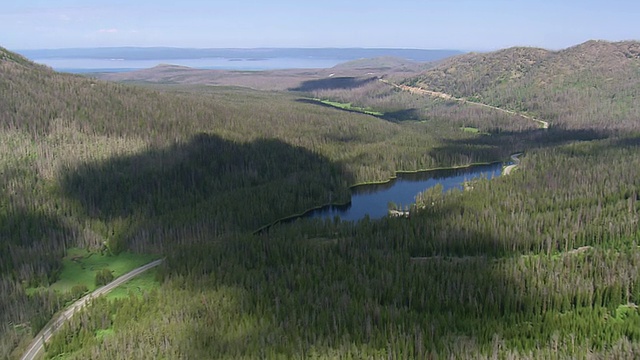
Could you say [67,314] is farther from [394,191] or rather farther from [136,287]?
[394,191]

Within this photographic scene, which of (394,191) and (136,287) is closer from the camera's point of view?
(136,287)

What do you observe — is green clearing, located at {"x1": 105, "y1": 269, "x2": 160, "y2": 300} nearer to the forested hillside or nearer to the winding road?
the winding road

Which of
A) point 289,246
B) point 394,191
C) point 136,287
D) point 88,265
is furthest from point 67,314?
point 394,191

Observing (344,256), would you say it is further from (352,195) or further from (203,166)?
(203,166)

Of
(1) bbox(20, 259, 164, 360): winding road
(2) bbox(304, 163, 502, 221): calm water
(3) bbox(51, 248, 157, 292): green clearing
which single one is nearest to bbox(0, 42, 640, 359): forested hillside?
(1) bbox(20, 259, 164, 360): winding road

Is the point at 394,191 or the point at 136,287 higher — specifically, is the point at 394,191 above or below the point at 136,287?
below

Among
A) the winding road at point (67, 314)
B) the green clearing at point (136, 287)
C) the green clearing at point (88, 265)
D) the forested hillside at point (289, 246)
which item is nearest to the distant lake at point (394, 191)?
the forested hillside at point (289, 246)
